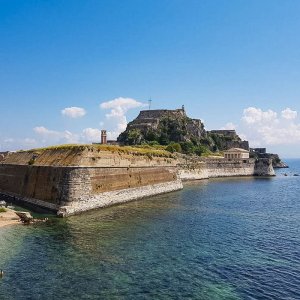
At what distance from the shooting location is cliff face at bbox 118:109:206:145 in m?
109

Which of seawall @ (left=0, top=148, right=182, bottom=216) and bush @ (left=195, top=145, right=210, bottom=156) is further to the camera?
→ bush @ (left=195, top=145, right=210, bottom=156)

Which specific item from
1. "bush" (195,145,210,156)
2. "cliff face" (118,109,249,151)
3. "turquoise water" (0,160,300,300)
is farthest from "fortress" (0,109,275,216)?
"cliff face" (118,109,249,151)

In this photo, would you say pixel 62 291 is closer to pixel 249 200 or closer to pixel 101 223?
pixel 101 223

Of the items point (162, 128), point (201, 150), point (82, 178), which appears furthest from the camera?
point (162, 128)

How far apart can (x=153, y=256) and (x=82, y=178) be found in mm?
17051

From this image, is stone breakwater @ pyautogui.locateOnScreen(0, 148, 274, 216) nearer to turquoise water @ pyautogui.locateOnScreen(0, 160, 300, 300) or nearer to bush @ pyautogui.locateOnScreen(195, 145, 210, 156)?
turquoise water @ pyautogui.locateOnScreen(0, 160, 300, 300)

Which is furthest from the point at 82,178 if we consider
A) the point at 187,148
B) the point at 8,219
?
the point at 187,148

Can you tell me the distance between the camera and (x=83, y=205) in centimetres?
3741

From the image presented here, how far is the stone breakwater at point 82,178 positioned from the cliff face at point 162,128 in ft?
138

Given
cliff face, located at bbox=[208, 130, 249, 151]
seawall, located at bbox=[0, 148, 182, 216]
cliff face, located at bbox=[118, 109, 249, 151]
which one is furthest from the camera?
cliff face, located at bbox=[208, 130, 249, 151]

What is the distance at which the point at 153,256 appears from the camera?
23.2 metres

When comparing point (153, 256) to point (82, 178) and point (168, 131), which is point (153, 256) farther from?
point (168, 131)

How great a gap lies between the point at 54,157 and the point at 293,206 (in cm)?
3132

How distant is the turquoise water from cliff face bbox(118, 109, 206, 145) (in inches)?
2780
